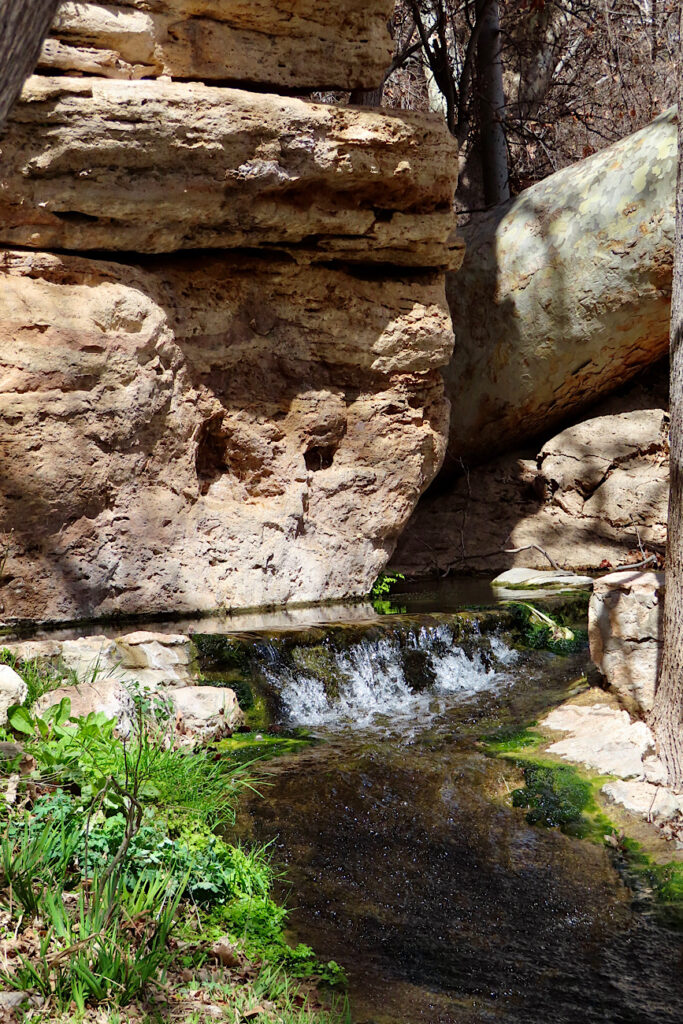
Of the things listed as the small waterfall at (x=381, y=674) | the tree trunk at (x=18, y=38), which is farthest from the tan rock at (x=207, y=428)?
the tree trunk at (x=18, y=38)

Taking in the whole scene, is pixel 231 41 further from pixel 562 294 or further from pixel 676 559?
pixel 676 559

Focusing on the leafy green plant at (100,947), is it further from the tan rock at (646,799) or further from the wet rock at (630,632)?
the wet rock at (630,632)

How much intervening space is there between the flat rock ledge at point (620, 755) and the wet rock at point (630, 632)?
0.15 metres

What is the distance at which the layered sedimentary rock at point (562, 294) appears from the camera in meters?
9.57

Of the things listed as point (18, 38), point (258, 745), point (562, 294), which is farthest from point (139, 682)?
point (562, 294)

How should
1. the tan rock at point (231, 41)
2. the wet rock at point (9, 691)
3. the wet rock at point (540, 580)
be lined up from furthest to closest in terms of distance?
the wet rock at point (540, 580)
the tan rock at point (231, 41)
the wet rock at point (9, 691)

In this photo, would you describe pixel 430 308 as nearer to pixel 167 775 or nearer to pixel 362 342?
pixel 362 342

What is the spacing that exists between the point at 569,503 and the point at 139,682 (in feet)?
19.7

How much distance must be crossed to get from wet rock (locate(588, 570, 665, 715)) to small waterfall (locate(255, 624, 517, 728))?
127 centimetres

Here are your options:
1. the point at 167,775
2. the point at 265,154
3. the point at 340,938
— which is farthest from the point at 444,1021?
the point at 265,154

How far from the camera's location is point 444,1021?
124 inches

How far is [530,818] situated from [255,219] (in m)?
5.21

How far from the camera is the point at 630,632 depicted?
5398 mm

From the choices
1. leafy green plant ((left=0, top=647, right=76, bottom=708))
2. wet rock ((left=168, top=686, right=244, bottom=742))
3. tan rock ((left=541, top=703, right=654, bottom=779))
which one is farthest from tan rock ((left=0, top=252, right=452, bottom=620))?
tan rock ((left=541, top=703, right=654, bottom=779))
